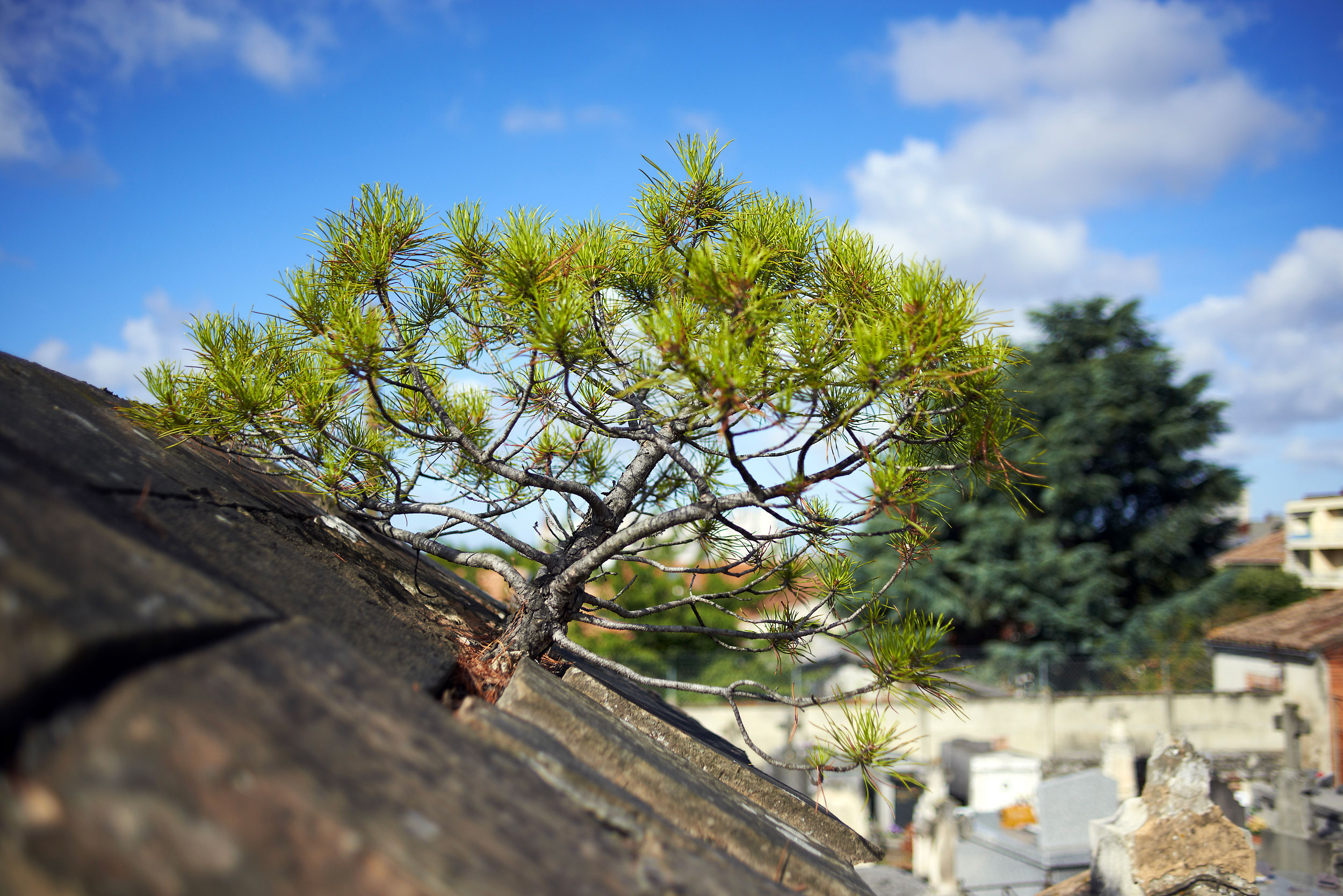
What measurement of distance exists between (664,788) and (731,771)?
917 millimetres

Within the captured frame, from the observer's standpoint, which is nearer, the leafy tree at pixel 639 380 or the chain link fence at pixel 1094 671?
the leafy tree at pixel 639 380

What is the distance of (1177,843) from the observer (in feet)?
15.6

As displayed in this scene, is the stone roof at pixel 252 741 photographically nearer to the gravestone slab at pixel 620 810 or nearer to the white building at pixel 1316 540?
the gravestone slab at pixel 620 810

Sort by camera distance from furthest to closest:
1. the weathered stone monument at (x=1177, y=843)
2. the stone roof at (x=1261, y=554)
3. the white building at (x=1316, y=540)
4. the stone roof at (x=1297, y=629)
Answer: the stone roof at (x=1261, y=554) < the white building at (x=1316, y=540) < the stone roof at (x=1297, y=629) < the weathered stone monument at (x=1177, y=843)

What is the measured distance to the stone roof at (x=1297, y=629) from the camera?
19406mm

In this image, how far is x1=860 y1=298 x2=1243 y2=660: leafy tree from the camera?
25688mm

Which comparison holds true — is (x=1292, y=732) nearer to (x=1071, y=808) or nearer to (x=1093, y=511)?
(x=1071, y=808)

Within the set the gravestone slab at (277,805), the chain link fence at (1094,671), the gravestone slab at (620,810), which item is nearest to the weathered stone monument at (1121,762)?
the chain link fence at (1094,671)

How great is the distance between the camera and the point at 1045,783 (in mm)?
10938

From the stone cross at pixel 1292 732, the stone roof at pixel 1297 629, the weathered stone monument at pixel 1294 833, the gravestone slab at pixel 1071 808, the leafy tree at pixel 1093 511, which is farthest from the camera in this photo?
the leafy tree at pixel 1093 511

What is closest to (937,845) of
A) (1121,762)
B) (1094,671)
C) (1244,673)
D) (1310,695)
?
(1121,762)

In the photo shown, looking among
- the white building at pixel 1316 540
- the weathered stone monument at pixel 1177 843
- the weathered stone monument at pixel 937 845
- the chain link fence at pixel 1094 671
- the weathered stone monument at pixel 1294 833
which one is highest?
the white building at pixel 1316 540

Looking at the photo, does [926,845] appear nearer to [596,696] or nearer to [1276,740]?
[596,696]

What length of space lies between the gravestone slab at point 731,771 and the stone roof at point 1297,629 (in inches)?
901
